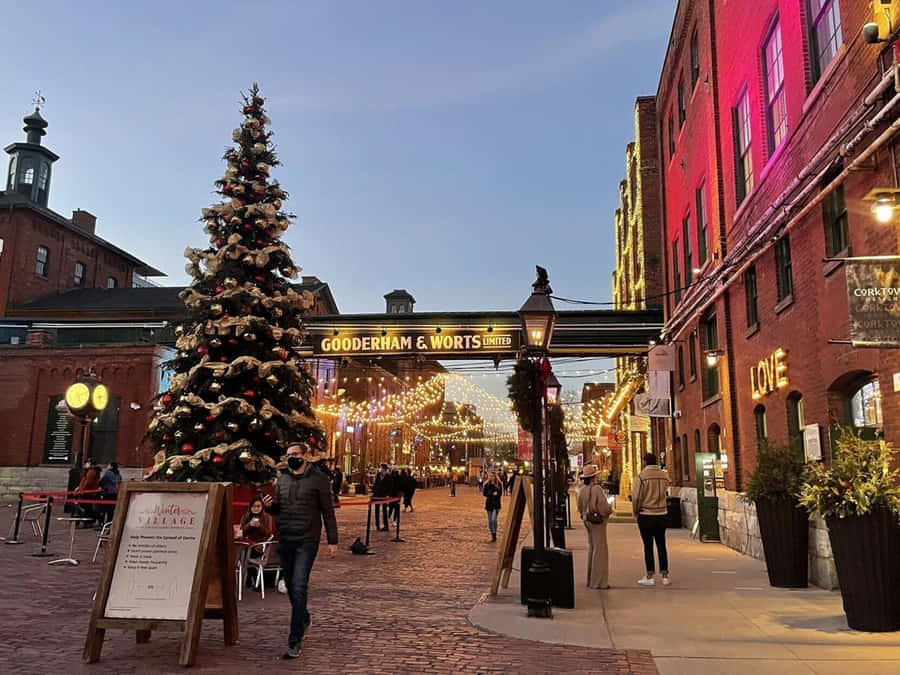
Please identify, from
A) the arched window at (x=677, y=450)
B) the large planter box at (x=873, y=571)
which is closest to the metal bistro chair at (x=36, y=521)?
the large planter box at (x=873, y=571)

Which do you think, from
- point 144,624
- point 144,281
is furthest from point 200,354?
point 144,281

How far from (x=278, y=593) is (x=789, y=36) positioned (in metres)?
12.0

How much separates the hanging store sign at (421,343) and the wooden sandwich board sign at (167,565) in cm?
1863

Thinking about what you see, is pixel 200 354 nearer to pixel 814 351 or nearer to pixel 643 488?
pixel 643 488

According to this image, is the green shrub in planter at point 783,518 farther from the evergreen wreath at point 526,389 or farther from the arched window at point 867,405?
the evergreen wreath at point 526,389

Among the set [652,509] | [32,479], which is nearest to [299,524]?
[652,509]

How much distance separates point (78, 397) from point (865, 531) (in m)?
15.0

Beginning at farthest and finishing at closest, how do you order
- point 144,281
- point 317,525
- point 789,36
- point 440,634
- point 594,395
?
point 594,395
point 144,281
point 789,36
point 440,634
point 317,525

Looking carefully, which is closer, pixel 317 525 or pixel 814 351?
pixel 317 525

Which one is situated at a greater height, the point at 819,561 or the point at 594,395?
the point at 594,395

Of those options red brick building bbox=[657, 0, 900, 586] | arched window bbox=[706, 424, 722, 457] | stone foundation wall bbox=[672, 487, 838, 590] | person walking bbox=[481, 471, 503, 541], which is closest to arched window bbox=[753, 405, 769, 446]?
red brick building bbox=[657, 0, 900, 586]

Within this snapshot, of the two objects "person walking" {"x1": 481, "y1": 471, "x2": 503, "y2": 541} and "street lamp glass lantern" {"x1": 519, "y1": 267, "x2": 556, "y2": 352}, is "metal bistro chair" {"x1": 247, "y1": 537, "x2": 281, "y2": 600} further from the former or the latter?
"person walking" {"x1": 481, "y1": 471, "x2": 503, "y2": 541}

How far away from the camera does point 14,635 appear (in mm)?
6875

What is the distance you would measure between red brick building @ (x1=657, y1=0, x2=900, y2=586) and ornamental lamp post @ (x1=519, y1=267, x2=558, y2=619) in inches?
141
